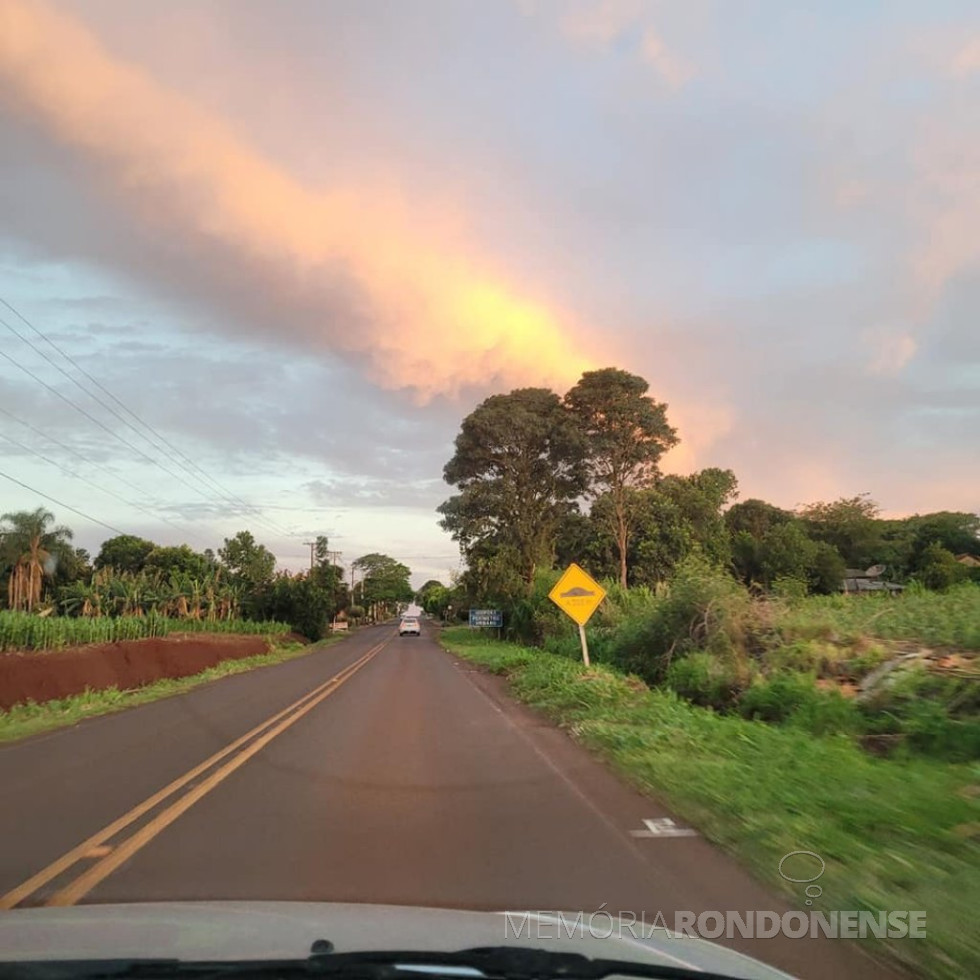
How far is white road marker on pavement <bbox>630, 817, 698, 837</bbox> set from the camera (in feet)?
23.3

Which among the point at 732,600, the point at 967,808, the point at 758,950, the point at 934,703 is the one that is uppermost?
the point at 732,600

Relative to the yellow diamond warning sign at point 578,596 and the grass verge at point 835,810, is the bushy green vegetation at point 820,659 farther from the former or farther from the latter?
the yellow diamond warning sign at point 578,596

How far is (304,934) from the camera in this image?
3797mm

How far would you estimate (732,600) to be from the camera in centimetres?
1806

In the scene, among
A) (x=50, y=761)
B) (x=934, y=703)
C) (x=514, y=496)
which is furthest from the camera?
(x=514, y=496)

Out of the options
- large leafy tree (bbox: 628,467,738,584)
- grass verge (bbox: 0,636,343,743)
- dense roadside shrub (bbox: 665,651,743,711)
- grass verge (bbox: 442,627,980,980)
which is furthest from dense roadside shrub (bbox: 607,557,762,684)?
large leafy tree (bbox: 628,467,738,584)

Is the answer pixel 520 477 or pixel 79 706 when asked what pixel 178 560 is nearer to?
pixel 520 477

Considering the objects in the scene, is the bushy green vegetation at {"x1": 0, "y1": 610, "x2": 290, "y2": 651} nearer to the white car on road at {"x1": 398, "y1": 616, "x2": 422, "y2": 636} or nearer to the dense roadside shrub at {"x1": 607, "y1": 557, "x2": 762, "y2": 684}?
the dense roadside shrub at {"x1": 607, "y1": 557, "x2": 762, "y2": 684}

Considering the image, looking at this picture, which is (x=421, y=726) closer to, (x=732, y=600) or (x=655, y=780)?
(x=655, y=780)

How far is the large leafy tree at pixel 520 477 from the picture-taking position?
4838 cm

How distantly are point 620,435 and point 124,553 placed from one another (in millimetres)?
72148

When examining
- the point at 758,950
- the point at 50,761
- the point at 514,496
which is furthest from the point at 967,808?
the point at 514,496

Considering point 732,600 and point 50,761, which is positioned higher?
point 732,600

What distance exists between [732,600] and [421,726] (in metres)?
7.50
